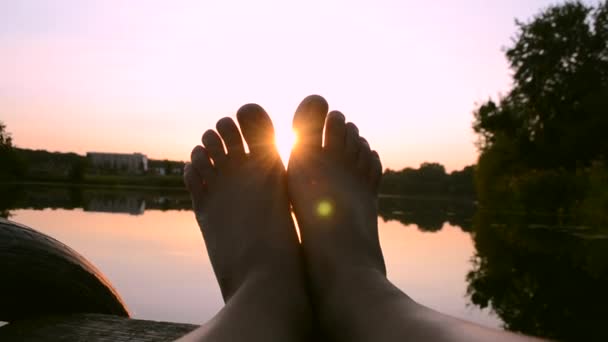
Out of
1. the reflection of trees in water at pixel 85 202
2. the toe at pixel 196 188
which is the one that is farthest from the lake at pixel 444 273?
the reflection of trees in water at pixel 85 202

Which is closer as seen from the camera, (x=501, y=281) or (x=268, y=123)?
(x=268, y=123)

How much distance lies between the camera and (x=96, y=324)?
32.3 inches

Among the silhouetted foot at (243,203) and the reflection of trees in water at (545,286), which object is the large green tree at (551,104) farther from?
the silhouetted foot at (243,203)

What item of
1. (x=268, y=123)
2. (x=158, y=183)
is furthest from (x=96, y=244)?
(x=158, y=183)

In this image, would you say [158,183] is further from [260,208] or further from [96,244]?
[260,208]

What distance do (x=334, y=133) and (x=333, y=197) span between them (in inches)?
12.2

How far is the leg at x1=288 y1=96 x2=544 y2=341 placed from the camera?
68cm

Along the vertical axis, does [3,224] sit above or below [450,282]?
above

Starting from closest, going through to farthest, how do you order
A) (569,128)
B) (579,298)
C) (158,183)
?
(579,298) → (569,128) → (158,183)

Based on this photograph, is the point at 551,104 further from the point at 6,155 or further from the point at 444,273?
the point at 6,155

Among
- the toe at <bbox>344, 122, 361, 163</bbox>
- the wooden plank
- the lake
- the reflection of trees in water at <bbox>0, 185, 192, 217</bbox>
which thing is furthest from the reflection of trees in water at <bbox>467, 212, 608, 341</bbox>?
the reflection of trees in water at <bbox>0, 185, 192, 217</bbox>

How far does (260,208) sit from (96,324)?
62 centimetres

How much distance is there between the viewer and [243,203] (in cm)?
143

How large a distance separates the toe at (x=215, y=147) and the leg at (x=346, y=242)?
0.77ft
